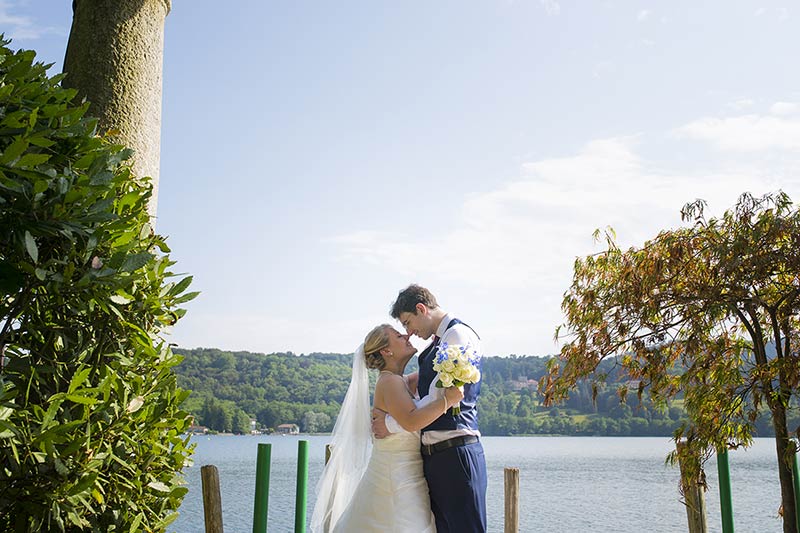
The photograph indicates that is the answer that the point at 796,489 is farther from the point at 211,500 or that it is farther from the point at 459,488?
the point at 211,500

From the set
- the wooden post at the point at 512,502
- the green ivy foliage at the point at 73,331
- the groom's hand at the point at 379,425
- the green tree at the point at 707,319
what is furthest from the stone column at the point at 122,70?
the green tree at the point at 707,319

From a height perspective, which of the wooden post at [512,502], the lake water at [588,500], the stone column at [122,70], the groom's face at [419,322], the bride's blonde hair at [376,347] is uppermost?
the stone column at [122,70]

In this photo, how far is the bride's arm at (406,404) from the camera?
4187 millimetres

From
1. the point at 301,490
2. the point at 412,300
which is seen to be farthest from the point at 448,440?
the point at 301,490

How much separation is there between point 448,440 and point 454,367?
0.57m

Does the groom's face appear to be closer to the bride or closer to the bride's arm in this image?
the bride

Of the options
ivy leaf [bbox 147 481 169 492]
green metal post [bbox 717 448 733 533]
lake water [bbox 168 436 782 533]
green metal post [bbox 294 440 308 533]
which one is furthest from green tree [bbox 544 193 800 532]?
lake water [bbox 168 436 782 533]

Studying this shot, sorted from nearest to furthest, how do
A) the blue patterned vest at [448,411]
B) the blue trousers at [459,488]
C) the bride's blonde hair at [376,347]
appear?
the blue trousers at [459,488]
the blue patterned vest at [448,411]
the bride's blonde hair at [376,347]

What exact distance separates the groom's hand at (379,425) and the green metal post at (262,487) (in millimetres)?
1125

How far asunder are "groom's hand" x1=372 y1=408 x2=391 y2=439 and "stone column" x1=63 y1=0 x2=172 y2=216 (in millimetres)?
1900

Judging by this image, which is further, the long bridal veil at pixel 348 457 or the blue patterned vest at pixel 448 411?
the long bridal veil at pixel 348 457

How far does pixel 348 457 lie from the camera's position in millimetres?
5168

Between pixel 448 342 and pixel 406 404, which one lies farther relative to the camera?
pixel 406 404

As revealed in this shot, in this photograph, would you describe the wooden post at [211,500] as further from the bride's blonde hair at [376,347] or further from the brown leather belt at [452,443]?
the brown leather belt at [452,443]
